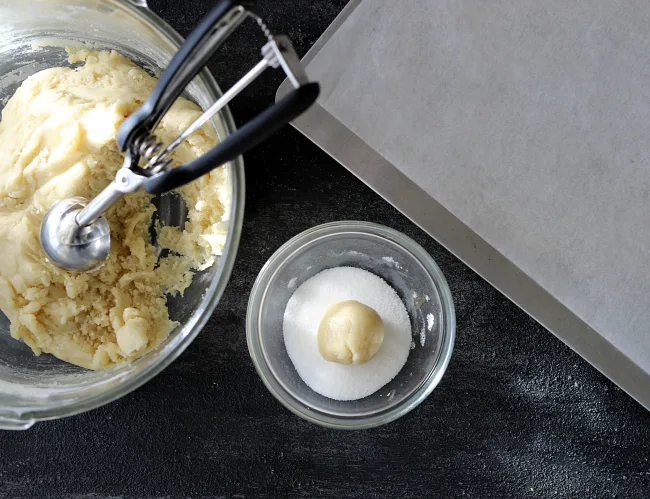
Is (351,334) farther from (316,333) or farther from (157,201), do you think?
(157,201)

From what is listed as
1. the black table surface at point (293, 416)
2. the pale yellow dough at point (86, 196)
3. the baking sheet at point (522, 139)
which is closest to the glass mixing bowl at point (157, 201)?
the pale yellow dough at point (86, 196)

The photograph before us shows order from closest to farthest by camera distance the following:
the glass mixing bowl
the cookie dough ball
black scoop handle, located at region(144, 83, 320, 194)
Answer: black scoop handle, located at region(144, 83, 320, 194)
the glass mixing bowl
the cookie dough ball

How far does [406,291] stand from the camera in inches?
41.3

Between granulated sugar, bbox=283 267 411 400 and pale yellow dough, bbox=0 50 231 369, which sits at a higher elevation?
pale yellow dough, bbox=0 50 231 369

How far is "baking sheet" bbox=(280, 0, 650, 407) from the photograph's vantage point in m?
1.03

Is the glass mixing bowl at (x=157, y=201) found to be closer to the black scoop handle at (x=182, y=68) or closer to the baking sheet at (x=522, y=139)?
the black scoop handle at (x=182, y=68)

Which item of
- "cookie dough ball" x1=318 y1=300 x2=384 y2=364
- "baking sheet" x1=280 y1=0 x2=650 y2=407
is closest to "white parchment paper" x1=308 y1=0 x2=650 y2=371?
"baking sheet" x1=280 y1=0 x2=650 y2=407

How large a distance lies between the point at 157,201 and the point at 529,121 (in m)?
0.68

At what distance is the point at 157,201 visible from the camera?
3.16 feet

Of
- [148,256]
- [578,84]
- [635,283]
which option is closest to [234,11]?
[148,256]

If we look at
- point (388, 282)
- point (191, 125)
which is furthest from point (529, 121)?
point (191, 125)

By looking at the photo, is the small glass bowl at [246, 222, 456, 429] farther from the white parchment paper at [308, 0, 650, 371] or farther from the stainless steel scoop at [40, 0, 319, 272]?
the stainless steel scoop at [40, 0, 319, 272]

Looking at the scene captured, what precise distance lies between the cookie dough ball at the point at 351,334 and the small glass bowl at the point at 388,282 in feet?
0.28

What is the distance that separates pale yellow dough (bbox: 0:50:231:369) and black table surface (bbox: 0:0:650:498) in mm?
153
